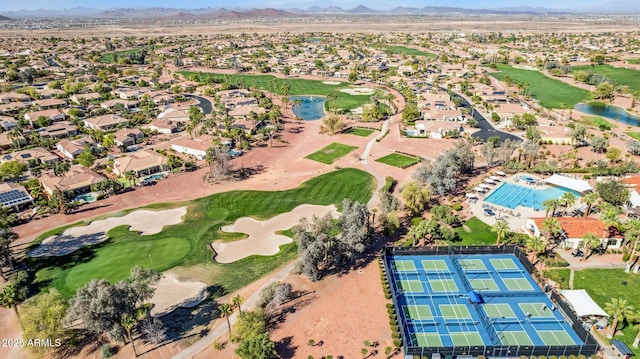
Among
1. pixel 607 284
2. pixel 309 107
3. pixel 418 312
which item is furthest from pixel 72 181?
pixel 607 284

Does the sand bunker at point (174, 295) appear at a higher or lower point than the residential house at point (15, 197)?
lower

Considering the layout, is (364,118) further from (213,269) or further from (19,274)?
(19,274)

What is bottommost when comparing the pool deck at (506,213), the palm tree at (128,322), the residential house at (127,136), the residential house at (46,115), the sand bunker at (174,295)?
the sand bunker at (174,295)

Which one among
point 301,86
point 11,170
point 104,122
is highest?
point 301,86

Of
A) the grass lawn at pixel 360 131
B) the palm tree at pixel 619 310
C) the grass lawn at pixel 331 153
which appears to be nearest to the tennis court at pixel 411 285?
the palm tree at pixel 619 310

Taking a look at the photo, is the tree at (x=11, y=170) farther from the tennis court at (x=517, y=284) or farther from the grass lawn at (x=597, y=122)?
the grass lawn at (x=597, y=122)

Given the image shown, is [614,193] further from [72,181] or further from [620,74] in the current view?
[620,74]

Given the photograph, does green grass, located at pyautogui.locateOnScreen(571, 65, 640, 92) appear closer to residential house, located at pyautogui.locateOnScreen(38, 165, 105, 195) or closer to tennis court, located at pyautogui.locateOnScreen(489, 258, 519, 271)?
tennis court, located at pyautogui.locateOnScreen(489, 258, 519, 271)
